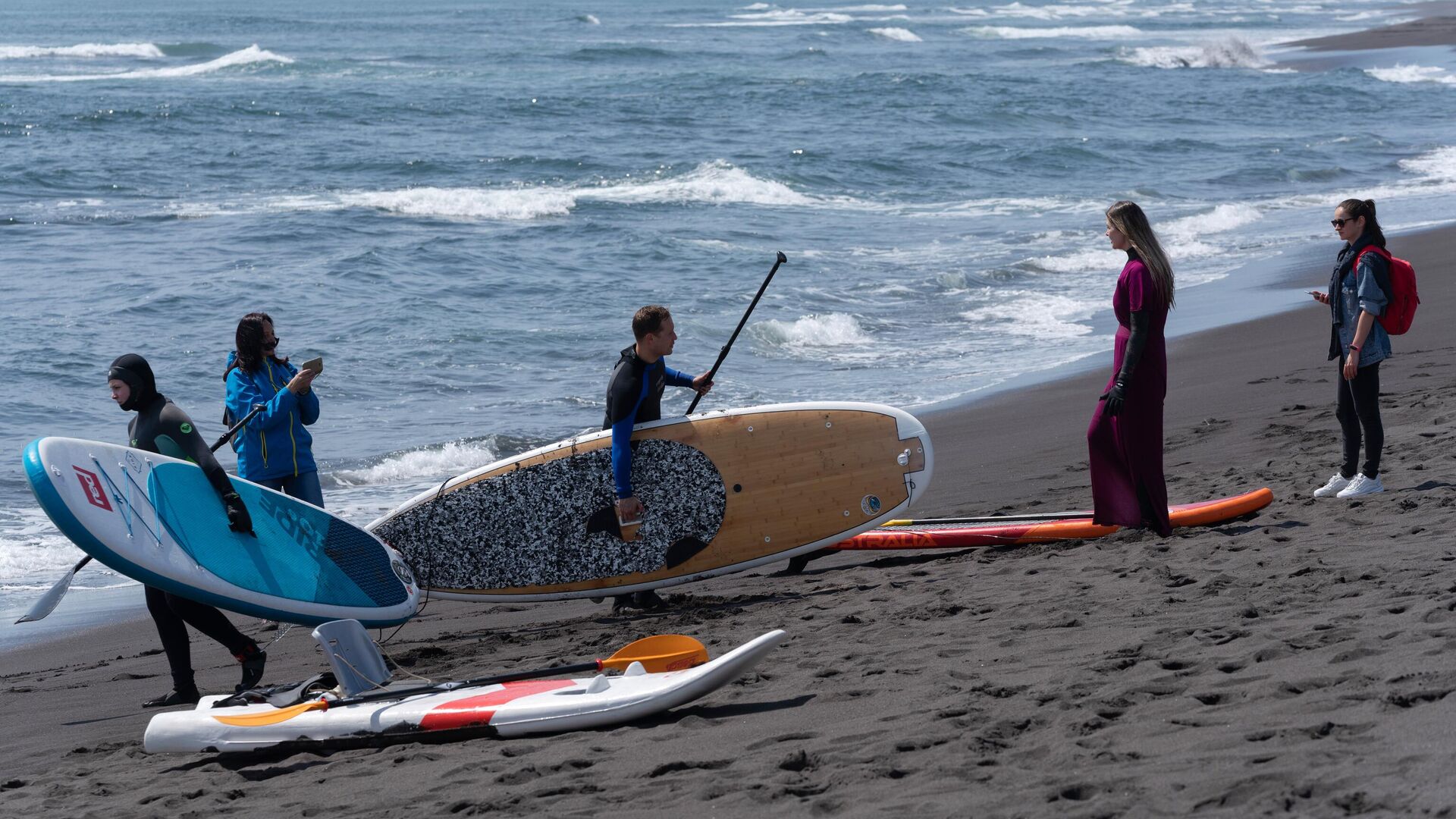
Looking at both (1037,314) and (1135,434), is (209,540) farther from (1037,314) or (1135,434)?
(1037,314)

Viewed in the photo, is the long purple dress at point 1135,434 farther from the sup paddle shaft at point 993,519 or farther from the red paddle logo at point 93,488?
the red paddle logo at point 93,488

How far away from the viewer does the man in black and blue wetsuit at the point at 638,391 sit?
620cm

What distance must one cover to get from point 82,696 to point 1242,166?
23.7 meters

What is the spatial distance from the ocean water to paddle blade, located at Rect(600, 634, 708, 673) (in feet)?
13.9

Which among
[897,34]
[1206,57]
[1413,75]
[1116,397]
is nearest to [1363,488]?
[1116,397]

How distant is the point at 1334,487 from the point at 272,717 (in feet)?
16.8

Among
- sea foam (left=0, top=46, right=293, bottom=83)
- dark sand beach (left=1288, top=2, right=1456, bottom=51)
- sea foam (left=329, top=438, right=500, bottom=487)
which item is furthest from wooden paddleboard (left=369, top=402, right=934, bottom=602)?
dark sand beach (left=1288, top=2, right=1456, bottom=51)

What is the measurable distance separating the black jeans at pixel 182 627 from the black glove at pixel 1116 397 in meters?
3.96

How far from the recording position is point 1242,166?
25.0 meters

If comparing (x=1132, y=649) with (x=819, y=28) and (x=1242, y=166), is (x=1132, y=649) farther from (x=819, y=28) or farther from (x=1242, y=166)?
(x=819, y=28)

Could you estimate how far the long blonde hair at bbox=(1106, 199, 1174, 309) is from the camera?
5.83 metres

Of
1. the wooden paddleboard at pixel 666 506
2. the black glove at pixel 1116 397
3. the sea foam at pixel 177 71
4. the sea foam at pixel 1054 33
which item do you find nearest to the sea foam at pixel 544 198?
the wooden paddleboard at pixel 666 506

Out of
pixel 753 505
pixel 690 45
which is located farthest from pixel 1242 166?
pixel 690 45

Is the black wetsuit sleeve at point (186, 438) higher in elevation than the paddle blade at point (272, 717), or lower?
higher
